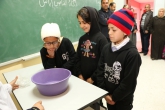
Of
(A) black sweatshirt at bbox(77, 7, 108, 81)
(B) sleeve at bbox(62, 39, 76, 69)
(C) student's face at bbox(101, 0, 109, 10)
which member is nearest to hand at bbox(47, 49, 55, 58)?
(B) sleeve at bbox(62, 39, 76, 69)

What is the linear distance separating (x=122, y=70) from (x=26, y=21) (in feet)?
5.22

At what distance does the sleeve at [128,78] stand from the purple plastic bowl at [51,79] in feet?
1.33

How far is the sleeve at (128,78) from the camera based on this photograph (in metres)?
1.11

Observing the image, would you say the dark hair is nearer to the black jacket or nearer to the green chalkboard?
the green chalkboard

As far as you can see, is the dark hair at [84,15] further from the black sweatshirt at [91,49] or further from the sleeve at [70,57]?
the sleeve at [70,57]

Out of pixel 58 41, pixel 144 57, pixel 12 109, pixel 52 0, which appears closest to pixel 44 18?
pixel 52 0

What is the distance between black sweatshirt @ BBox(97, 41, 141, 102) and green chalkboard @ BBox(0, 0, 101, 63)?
1.37 m

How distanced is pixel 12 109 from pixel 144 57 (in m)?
3.79

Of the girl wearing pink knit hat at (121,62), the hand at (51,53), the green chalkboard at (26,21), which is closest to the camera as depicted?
the girl wearing pink knit hat at (121,62)

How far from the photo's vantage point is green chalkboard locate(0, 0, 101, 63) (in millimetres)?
1980

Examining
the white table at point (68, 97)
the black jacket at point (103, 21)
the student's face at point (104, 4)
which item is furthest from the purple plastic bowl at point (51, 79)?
the student's face at point (104, 4)

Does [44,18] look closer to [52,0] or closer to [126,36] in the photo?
[52,0]

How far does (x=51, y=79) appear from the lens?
4.56 ft

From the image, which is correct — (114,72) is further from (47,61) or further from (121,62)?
(47,61)
